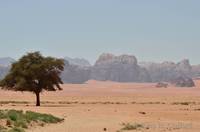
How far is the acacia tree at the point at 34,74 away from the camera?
62906mm

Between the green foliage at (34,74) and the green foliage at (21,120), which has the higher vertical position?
the green foliage at (34,74)

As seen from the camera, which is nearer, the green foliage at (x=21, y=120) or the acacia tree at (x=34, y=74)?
the green foliage at (x=21, y=120)

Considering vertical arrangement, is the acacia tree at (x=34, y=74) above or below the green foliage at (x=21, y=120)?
above

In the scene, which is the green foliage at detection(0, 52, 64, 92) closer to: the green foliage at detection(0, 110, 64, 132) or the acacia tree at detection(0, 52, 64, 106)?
the acacia tree at detection(0, 52, 64, 106)

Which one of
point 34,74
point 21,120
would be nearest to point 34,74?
point 34,74

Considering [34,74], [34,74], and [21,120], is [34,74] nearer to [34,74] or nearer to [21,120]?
[34,74]

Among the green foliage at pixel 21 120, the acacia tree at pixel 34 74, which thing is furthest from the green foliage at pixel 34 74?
the green foliage at pixel 21 120

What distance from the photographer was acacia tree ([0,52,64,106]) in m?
62.9

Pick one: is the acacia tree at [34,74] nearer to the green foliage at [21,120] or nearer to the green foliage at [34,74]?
the green foliage at [34,74]

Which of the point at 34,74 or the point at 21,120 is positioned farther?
the point at 34,74

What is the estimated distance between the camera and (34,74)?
6272 centimetres

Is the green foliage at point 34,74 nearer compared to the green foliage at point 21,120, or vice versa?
the green foliage at point 21,120

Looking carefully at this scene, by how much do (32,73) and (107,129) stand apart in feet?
108

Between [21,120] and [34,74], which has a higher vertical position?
[34,74]
